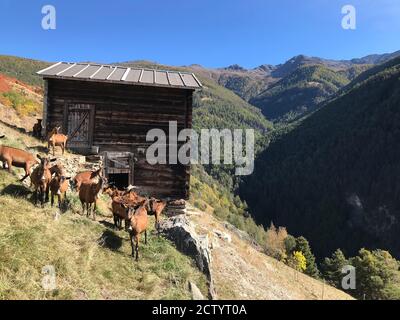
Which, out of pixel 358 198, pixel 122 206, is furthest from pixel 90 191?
pixel 358 198

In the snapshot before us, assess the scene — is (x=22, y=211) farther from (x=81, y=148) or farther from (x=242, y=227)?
(x=242, y=227)

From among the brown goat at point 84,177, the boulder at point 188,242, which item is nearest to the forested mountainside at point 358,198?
the boulder at point 188,242

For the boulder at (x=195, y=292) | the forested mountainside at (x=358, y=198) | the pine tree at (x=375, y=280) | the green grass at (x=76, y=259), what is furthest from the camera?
the forested mountainside at (x=358, y=198)

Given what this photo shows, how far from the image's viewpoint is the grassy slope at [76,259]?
28.3 ft

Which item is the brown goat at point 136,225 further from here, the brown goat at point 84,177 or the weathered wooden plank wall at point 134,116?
the weathered wooden plank wall at point 134,116

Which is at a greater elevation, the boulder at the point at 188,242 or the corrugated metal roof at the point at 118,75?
the corrugated metal roof at the point at 118,75

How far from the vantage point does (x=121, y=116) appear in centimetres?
2145

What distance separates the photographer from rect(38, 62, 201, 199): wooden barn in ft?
69.2

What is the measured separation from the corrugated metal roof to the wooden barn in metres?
0.05

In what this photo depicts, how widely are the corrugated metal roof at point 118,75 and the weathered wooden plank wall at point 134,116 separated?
0.46 metres

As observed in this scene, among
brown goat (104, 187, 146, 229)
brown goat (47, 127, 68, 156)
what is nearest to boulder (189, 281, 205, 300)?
brown goat (104, 187, 146, 229)

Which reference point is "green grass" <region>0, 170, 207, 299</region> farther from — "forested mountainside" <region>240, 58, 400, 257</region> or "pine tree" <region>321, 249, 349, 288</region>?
"forested mountainside" <region>240, 58, 400, 257</region>

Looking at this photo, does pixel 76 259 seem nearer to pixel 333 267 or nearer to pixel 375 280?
pixel 375 280
